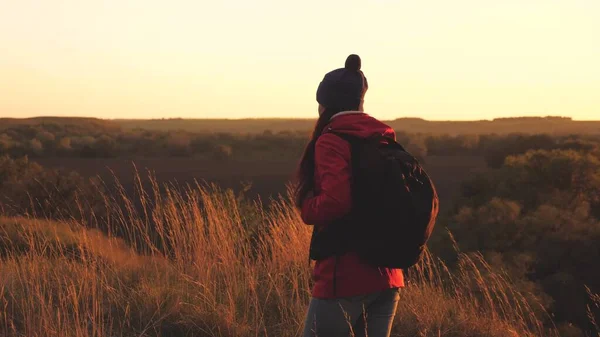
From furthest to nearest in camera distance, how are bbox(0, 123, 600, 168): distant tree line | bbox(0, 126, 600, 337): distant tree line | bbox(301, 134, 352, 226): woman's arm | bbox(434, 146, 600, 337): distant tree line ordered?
bbox(0, 123, 600, 168): distant tree line → bbox(434, 146, 600, 337): distant tree line → bbox(0, 126, 600, 337): distant tree line → bbox(301, 134, 352, 226): woman's arm

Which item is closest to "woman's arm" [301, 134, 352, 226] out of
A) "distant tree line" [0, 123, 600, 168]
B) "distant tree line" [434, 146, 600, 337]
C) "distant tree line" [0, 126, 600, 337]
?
"distant tree line" [0, 126, 600, 337]

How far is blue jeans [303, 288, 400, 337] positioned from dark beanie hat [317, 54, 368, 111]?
824 millimetres

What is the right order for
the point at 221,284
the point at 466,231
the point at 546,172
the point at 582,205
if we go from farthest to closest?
the point at 546,172
the point at 582,205
the point at 466,231
the point at 221,284

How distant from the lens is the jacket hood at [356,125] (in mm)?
2848

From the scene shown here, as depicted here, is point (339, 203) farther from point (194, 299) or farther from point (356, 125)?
point (194, 299)

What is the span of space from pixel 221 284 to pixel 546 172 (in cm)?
1747

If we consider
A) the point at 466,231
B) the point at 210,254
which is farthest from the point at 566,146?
the point at 210,254

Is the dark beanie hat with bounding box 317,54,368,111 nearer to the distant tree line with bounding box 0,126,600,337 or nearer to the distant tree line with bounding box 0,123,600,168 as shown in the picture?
the distant tree line with bounding box 0,126,600,337

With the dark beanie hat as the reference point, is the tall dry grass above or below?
below

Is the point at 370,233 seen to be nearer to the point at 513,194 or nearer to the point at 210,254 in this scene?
the point at 210,254

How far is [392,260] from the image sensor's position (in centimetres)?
283

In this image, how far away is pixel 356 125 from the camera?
288 cm

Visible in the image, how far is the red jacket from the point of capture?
2727mm

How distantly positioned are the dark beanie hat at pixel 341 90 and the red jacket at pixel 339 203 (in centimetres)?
7
